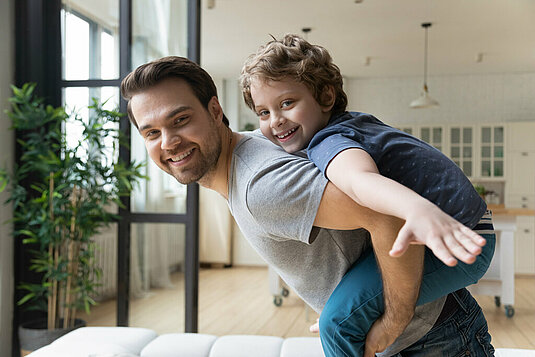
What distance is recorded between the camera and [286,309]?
17.7 ft

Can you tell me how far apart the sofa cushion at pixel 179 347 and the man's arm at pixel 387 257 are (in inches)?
42.8

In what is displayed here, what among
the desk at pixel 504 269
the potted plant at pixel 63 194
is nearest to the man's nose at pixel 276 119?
the potted plant at pixel 63 194

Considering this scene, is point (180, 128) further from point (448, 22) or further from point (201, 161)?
point (448, 22)

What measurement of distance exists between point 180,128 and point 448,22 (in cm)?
549

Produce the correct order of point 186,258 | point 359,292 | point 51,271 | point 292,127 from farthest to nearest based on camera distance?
point 186,258
point 51,271
point 292,127
point 359,292

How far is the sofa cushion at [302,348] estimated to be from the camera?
6.27 feet

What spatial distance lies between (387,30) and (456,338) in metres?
5.50

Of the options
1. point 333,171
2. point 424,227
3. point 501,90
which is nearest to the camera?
point 424,227

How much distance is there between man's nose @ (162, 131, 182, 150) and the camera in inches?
41.1

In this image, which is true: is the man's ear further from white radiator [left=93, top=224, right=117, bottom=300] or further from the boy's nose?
white radiator [left=93, top=224, right=117, bottom=300]

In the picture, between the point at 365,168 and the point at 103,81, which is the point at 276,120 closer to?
the point at 365,168

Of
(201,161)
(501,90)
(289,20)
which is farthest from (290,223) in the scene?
(501,90)

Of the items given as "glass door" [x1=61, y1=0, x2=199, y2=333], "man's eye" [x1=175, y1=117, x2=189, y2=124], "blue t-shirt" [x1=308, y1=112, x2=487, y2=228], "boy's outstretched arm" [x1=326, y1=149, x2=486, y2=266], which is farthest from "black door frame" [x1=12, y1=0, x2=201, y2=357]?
"boy's outstretched arm" [x1=326, y1=149, x2=486, y2=266]

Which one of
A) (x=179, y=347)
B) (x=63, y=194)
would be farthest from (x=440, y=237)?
(x=63, y=194)
